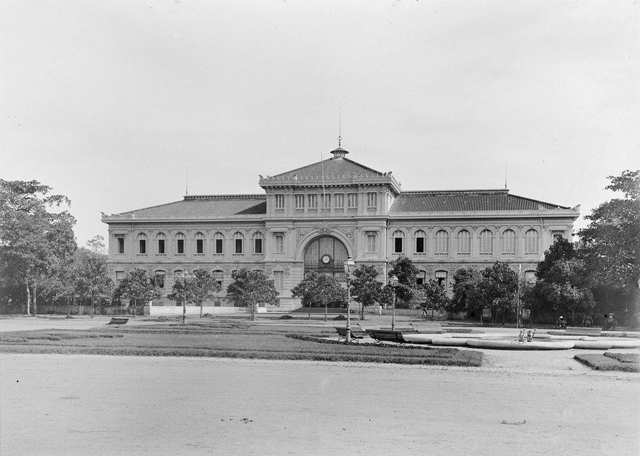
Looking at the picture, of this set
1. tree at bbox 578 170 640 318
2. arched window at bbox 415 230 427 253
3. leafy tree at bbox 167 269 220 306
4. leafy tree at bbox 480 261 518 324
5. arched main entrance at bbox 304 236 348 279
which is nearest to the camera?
tree at bbox 578 170 640 318

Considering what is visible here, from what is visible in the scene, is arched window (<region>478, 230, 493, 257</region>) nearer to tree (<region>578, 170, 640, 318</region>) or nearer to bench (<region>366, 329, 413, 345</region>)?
tree (<region>578, 170, 640, 318</region>)

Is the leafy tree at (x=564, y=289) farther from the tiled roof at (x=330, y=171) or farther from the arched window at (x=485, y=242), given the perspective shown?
the tiled roof at (x=330, y=171)

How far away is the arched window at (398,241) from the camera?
7131cm

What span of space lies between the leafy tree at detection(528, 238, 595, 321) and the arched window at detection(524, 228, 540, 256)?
26.0 metres

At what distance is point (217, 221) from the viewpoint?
2972 inches

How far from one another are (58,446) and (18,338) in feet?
55.3

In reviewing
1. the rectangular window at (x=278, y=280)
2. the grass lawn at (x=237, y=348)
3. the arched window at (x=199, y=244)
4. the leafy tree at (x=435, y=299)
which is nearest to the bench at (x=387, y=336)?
the grass lawn at (x=237, y=348)

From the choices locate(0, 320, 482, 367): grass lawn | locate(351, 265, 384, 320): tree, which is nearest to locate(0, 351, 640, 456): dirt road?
locate(0, 320, 482, 367): grass lawn

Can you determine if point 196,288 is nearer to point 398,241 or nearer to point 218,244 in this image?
point 218,244

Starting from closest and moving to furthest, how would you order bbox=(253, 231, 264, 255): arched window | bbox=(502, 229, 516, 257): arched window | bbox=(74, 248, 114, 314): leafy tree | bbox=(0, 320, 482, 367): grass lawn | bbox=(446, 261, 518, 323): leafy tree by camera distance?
bbox=(0, 320, 482, 367): grass lawn < bbox=(446, 261, 518, 323): leafy tree < bbox=(74, 248, 114, 314): leafy tree < bbox=(502, 229, 516, 257): arched window < bbox=(253, 231, 264, 255): arched window

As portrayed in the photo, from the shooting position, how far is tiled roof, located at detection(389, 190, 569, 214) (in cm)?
7006

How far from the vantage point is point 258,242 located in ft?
246

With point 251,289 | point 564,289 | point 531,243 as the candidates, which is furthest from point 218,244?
point 564,289

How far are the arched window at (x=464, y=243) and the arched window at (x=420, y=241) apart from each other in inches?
143
